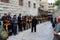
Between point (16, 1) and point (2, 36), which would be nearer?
point (2, 36)

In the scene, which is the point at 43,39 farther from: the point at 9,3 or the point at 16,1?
the point at 16,1

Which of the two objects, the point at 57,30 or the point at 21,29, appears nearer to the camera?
the point at 57,30

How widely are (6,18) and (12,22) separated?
52 cm

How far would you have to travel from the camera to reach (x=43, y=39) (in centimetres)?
1716

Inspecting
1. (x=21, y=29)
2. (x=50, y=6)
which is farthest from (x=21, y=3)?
(x=50, y=6)

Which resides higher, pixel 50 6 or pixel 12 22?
pixel 12 22

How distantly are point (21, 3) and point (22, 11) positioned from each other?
150 cm

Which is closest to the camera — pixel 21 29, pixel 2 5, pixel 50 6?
pixel 21 29

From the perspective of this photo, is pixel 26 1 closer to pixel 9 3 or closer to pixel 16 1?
pixel 16 1

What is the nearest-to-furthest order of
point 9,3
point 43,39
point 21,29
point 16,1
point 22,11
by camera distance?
point 43,39, point 21,29, point 9,3, point 16,1, point 22,11

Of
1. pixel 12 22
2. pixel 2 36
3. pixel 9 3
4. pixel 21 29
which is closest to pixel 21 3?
pixel 9 3

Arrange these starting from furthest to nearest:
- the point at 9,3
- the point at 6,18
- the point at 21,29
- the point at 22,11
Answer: the point at 22,11
the point at 9,3
the point at 21,29
the point at 6,18

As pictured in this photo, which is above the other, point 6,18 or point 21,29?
point 6,18

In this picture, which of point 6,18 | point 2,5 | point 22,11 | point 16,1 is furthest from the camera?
point 22,11
